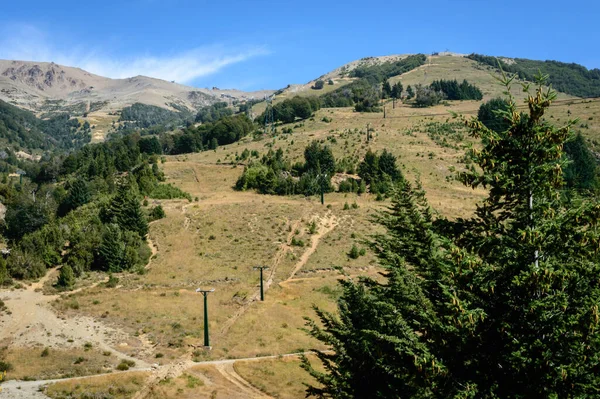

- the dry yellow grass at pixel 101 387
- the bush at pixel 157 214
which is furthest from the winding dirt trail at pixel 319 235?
the dry yellow grass at pixel 101 387

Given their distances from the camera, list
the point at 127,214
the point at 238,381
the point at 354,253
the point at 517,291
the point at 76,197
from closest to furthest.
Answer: the point at 517,291 < the point at 238,381 < the point at 354,253 < the point at 127,214 < the point at 76,197

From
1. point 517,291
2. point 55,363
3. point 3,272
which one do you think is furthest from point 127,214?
point 517,291

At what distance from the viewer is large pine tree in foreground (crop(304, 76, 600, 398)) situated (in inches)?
328

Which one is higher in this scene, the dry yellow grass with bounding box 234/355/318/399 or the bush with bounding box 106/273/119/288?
the bush with bounding box 106/273/119/288

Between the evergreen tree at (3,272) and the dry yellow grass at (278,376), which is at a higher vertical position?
the evergreen tree at (3,272)

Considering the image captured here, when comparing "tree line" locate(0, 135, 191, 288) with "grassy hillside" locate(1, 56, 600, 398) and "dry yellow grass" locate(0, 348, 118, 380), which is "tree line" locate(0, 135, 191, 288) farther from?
"dry yellow grass" locate(0, 348, 118, 380)

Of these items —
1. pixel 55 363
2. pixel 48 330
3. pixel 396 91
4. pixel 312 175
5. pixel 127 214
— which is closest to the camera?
pixel 55 363

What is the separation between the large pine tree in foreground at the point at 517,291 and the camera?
328 inches

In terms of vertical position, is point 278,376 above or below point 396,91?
below

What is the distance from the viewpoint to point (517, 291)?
8.95 metres

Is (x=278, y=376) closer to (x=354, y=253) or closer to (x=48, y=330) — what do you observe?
(x=48, y=330)

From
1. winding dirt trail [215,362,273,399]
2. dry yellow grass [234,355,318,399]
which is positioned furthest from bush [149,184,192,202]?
dry yellow grass [234,355,318,399]

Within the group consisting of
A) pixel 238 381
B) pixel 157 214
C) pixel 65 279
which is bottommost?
pixel 238 381

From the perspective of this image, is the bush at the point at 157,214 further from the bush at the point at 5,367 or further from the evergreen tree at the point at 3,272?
the bush at the point at 5,367
